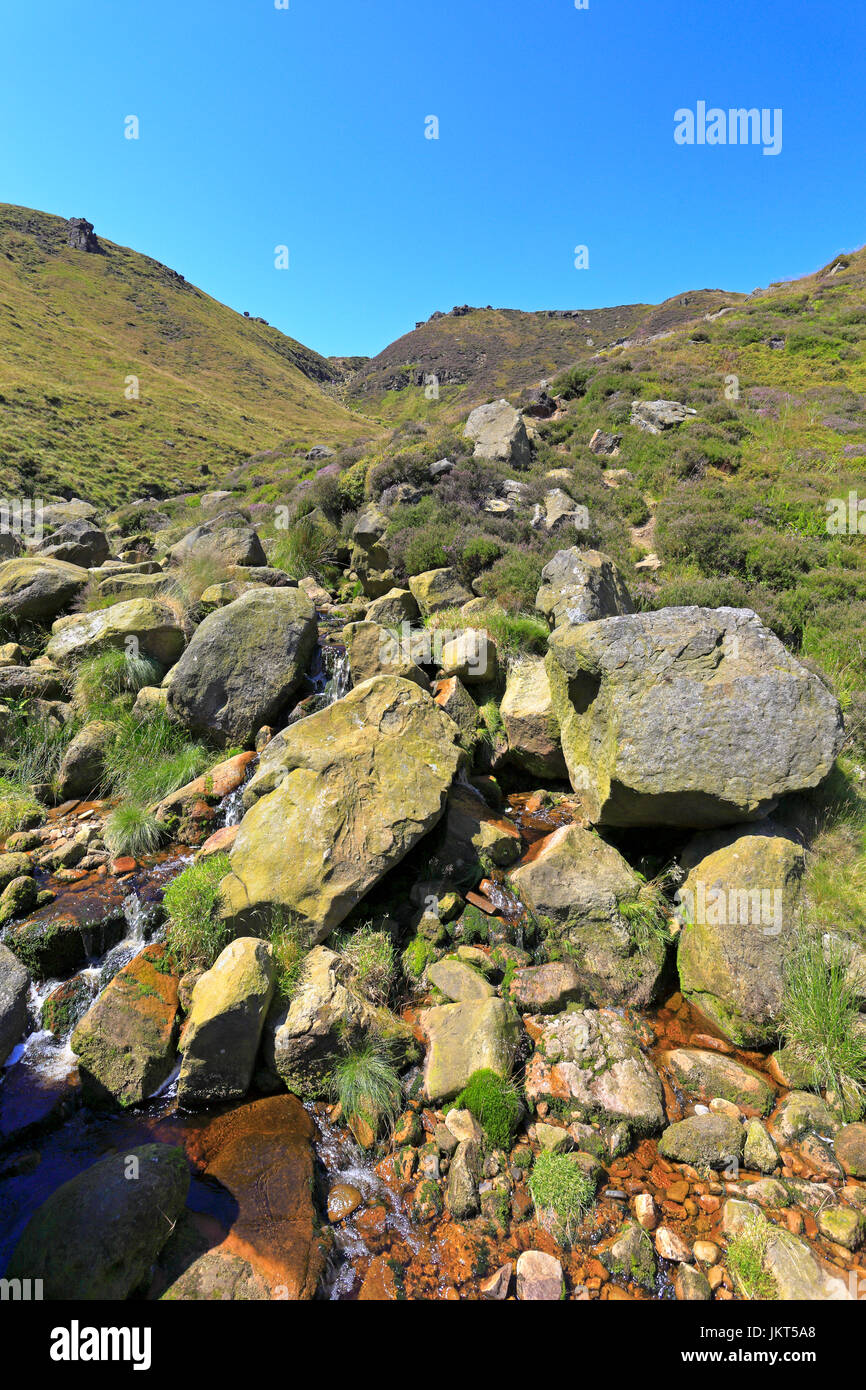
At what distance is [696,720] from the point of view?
546 cm

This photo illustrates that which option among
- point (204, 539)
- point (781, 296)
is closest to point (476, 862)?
point (204, 539)

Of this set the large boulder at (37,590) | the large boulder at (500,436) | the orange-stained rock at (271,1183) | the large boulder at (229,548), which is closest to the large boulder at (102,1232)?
the orange-stained rock at (271,1183)

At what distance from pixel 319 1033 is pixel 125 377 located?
222 feet

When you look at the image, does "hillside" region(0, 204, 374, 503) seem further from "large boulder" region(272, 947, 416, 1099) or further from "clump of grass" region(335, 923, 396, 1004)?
"large boulder" region(272, 947, 416, 1099)

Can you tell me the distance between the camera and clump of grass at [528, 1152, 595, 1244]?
3527 millimetres

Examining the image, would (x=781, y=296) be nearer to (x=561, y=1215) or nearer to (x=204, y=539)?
(x=204, y=539)

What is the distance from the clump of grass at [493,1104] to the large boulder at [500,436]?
52.3 ft

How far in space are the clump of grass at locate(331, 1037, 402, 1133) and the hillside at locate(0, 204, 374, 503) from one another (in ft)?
119

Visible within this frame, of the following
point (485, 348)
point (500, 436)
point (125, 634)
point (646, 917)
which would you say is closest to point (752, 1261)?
point (646, 917)

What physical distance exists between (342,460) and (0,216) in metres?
102

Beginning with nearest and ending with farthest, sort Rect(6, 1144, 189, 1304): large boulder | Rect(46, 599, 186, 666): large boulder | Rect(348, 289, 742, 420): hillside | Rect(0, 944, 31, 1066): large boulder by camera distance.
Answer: Rect(6, 1144, 189, 1304): large boulder < Rect(0, 944, 31, 1066): large boulder < Rect(46, 599, 186, 666): large boulder < Rect(348, 289, 742, 420): hillside

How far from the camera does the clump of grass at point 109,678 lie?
29.0 feet

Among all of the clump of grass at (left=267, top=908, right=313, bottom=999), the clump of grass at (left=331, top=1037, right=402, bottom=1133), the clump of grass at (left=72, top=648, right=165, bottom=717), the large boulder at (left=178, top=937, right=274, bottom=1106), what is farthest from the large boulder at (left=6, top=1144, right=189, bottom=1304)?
the clump of grass at (left=72, top=648, right=165, bottom=717)

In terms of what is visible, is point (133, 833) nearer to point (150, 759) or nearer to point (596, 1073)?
point (150, 759)
